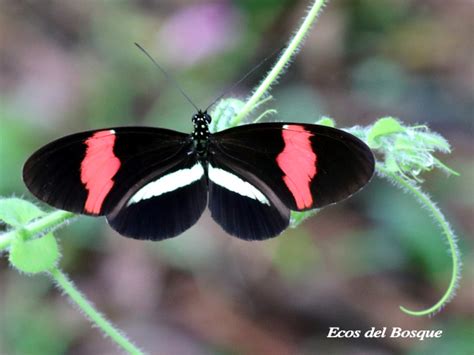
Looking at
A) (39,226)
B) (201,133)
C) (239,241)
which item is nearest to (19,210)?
(39,226)

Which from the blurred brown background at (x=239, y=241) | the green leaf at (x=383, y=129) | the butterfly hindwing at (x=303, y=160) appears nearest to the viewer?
the butterfly hindwing at (x=303, y=160)

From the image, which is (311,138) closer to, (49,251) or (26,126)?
(49,251)

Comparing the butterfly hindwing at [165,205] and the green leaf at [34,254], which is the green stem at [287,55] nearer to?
the butterfly hindwing at [165,205]

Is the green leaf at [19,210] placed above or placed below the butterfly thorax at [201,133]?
below

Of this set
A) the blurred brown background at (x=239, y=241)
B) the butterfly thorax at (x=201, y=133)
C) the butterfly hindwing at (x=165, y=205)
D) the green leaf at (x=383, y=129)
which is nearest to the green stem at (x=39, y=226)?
the butterfly hindwing at (x=165, y=205)

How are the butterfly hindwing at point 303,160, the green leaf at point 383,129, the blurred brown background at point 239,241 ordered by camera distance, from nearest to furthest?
the butterfly hindwing at point 303,160 < the green leaf at point 383,129 < the blurred brown background at point 239,241

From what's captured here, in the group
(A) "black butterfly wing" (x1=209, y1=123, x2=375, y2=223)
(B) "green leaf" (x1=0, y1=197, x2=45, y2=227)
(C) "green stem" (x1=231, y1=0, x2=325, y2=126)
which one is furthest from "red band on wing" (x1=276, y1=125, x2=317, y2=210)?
(B) "green leaf" (x1=0, y1=197, x2=45, y2=227)

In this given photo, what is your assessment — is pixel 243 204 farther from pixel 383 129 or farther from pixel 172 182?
pixel 383 129
